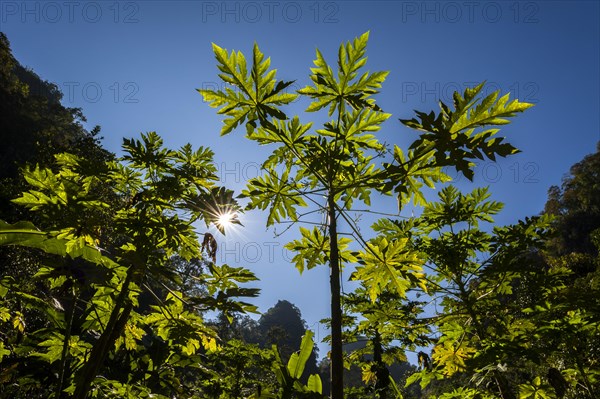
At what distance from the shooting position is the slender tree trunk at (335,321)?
6.84ft

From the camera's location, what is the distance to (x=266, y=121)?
275 cm

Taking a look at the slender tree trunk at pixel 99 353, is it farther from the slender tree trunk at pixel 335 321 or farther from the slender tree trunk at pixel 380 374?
the slender tree trunk at pixel 380 374

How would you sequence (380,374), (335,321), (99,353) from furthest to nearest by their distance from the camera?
(380,374)
(335,321)
(99,353)

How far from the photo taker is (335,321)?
2.32 meters

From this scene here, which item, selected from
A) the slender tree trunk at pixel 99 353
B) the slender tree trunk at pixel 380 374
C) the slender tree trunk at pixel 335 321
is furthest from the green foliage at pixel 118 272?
the slender tree trunk at pixel 380 374

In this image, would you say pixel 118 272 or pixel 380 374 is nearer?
pixel 118 272

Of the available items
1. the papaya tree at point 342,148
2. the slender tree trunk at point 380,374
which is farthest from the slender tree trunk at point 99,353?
the slender tree trunk at point 380,374

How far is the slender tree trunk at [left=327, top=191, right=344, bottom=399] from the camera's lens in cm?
209

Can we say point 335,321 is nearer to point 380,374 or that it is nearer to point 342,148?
point 342,148

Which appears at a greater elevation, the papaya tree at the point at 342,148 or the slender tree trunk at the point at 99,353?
the papaya tree at the point at 342,148

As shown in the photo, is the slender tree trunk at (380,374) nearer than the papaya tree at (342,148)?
No

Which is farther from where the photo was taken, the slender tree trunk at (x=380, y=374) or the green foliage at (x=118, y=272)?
the slender tree trunk at (x=380, y=374)

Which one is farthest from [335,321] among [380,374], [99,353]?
[380,374]

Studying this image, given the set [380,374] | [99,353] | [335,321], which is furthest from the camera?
[380,374]
